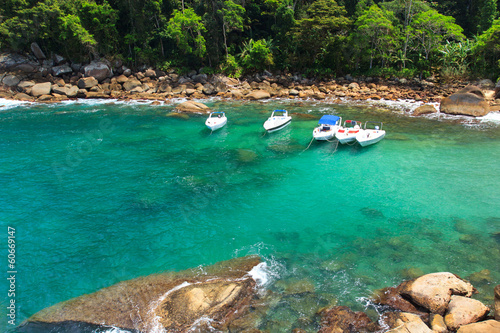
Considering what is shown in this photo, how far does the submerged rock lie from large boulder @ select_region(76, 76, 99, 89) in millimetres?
45654

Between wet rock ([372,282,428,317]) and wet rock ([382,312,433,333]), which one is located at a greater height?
wet rock ([382,312,433,333])

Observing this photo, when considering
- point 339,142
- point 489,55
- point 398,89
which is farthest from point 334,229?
point 489,55

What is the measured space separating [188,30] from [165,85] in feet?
32.0

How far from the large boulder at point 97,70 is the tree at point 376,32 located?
4140 cm

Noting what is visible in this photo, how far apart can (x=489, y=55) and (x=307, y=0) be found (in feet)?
102

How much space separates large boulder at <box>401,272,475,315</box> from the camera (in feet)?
37.4

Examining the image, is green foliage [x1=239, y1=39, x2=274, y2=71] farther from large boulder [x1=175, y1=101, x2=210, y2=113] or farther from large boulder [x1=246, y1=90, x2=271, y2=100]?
large boulder [x1=175, y1=101, x2=210, y2=113]

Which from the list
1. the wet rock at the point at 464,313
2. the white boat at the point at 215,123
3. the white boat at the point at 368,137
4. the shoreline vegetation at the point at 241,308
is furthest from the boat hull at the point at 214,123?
the wet rock at the point at 464,313

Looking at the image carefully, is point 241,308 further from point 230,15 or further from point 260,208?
point 230,15

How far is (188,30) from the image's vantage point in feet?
166

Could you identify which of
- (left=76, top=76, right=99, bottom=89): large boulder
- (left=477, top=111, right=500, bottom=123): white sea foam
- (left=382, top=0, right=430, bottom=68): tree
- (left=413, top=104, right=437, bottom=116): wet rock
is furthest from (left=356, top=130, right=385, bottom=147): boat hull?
(left=76, top=76, right=99, bottom=89): large boulder

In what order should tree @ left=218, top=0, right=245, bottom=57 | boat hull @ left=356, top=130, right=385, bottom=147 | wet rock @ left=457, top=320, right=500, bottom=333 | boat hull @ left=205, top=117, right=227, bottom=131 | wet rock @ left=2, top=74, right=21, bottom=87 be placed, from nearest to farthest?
wet rock @ left=457, top=320, right=500, bottom=333 < boat hull @ left=356, top=130, right=385, bottom=147 < boat hull @ left=205, top=117, right=227, bottom=131 < tree @ left=218, top=0, right=245, bottom=57 < wet rock @ left=2, top=74, right=21, bottom=87

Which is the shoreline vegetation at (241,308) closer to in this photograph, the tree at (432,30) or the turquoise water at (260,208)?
the turquoise water at (260,208)

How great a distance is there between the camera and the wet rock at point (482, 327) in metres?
9.21
